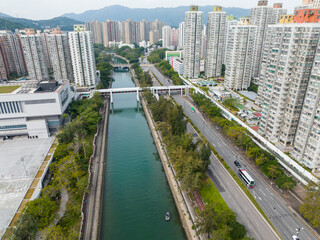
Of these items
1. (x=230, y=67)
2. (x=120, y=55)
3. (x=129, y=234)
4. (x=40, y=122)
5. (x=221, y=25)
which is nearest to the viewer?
(x=129, y=234)

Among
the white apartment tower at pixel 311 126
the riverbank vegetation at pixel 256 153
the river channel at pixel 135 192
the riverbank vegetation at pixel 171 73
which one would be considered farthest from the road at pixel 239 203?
the riverbank vegetation at pixel 171 73

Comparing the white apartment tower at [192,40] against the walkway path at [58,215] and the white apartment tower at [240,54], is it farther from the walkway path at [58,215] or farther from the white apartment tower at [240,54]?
the walkway path at [58,215]

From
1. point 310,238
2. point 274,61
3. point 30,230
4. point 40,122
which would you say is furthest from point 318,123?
point 40,122

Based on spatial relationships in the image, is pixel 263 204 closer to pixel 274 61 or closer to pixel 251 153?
pixel 251 153

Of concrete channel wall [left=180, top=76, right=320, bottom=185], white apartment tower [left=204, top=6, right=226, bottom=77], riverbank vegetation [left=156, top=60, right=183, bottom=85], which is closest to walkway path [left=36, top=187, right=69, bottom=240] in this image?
concrete channel wall [left=180, top=76, right=320, bottom=185]

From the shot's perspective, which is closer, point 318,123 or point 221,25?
point 318,123

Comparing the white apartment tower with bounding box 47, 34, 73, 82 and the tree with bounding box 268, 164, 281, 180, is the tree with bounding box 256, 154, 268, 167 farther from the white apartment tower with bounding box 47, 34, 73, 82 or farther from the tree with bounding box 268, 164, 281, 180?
the white apartment tower with bounding box 47, 34, 73, 82
